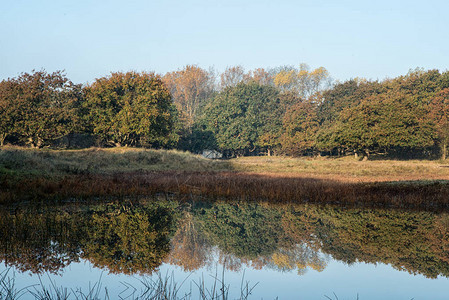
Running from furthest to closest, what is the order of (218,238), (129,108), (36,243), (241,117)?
(241,117) → (129,108) → (218,238) → (36,243)

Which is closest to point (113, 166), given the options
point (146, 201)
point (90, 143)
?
point (146, 201)

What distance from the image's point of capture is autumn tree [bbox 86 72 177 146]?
47.8 meters

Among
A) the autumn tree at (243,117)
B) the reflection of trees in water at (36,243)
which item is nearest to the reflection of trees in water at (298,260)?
the reflection of trees in water at (36,243)

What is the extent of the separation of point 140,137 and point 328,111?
3347cm

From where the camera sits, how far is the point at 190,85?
92.1m

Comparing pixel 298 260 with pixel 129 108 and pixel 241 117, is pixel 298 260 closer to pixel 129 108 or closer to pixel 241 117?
pixel 129 108

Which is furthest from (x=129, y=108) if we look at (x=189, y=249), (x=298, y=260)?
(x=298, y=260)

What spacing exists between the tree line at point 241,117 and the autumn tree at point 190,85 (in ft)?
44.6

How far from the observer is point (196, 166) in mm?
38188

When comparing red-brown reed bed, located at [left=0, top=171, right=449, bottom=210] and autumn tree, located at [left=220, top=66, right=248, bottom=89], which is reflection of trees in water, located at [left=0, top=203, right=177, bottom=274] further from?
autumn tree, located at [left=220, top=66, right=248, bottom=89]

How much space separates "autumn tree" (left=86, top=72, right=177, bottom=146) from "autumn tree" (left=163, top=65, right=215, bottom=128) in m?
36.5

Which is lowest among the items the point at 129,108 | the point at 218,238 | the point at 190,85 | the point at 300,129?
the point at 218,238

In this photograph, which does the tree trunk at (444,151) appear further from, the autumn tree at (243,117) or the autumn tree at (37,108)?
the autumn tree at (37,108)

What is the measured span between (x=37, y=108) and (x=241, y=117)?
3729cm
